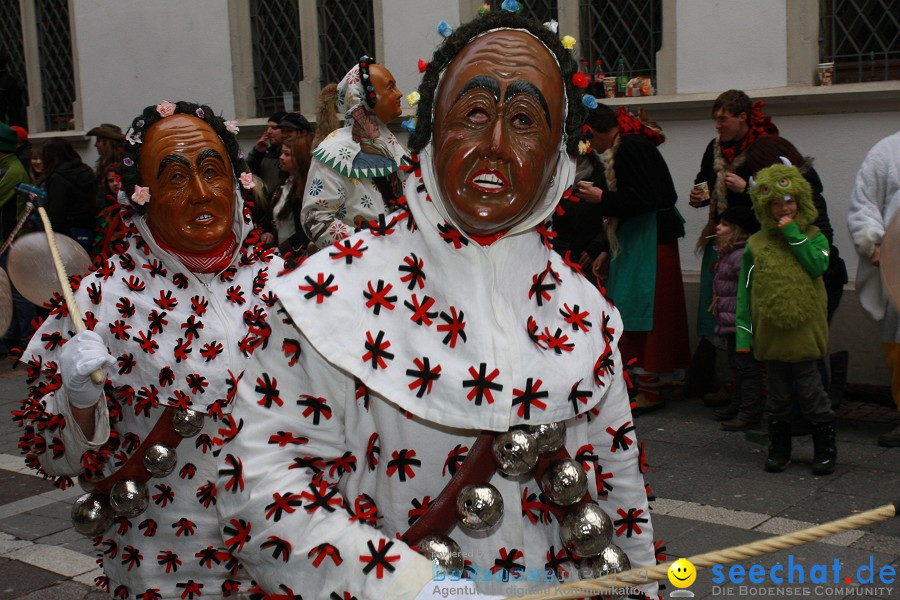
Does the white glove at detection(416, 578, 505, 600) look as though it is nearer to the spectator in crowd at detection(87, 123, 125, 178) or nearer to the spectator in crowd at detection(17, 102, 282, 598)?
the spectator in crowd at detection(17, 102, 282, 598)

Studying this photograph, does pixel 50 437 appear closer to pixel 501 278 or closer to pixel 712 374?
pixel 501 278

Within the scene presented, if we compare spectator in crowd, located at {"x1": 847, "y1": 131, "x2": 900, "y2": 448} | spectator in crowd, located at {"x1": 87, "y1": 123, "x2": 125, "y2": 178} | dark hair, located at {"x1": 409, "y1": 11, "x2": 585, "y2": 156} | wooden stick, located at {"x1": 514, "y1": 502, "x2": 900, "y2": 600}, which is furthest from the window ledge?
wooden stick, located at {"x1": 514, "y1": 502, "x2": 900, "y2": 600}

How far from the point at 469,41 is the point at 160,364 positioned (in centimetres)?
167

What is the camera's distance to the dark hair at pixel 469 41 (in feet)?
7.75

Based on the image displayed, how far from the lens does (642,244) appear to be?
743 centimetres

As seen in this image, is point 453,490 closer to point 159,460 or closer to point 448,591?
point 448,591

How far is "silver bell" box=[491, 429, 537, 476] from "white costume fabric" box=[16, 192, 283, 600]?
1239 mm

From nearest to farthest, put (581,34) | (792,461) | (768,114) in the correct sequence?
1. (792,461)
2. (768,114)
3. (581,34)

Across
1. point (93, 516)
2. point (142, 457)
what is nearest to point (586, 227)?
point (142, 457)

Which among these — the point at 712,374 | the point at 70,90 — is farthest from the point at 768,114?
the point at 70,90

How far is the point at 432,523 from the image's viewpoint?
2156 millimetres

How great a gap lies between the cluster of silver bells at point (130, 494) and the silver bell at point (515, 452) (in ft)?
4.95

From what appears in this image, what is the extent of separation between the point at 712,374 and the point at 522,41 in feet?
19.2

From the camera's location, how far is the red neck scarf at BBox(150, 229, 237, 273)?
365 cm
